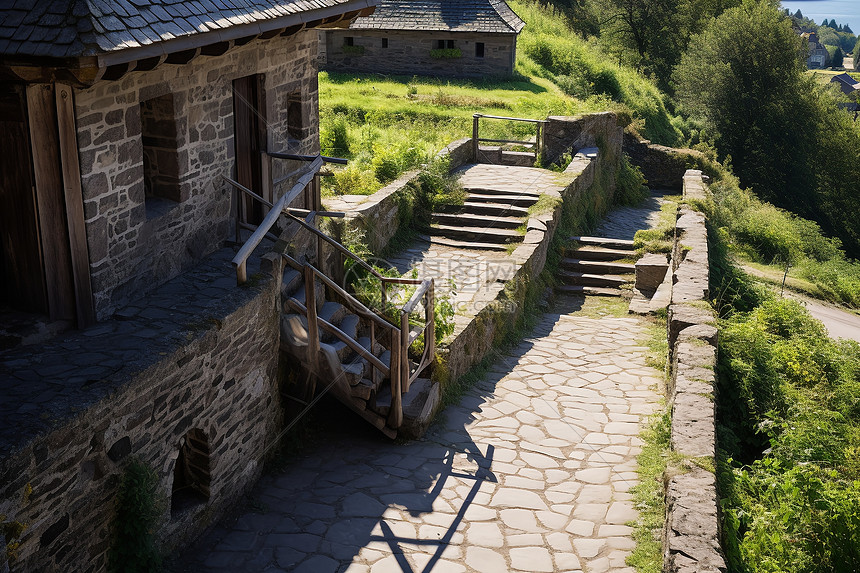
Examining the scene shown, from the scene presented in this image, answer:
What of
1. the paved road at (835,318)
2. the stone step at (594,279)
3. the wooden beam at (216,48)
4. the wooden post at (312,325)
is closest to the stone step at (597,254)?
the stone step at (594,279)

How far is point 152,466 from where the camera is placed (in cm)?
596

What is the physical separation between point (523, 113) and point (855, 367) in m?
13.0

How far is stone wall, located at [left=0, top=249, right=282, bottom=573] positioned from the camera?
4898 millimetres

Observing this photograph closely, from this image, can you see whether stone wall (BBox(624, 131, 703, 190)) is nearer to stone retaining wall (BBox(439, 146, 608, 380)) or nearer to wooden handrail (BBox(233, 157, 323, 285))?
stone retaining wall (BBox(439, 146, 608, 380))

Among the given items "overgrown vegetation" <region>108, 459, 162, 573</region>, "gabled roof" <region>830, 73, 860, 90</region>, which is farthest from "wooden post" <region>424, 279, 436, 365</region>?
"gabled roof" <region>830, 73, 860, 90</region>

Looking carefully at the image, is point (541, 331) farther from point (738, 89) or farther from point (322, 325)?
point (738, 89)

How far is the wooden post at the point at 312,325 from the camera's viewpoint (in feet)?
25.0

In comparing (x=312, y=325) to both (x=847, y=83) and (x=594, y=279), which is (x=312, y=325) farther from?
(x=847, y=83)

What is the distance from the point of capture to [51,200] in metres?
6.26

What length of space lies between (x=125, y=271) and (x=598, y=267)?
914cm

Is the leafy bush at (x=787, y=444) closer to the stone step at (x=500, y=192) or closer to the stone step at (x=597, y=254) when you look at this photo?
the stone step at (x=597, y=254)

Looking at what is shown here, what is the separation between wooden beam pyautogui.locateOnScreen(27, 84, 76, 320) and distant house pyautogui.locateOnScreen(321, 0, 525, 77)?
21818mm

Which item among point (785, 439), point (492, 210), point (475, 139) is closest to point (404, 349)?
point (785, 439)

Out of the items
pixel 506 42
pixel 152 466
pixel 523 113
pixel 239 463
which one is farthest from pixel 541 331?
pixel 506 42
